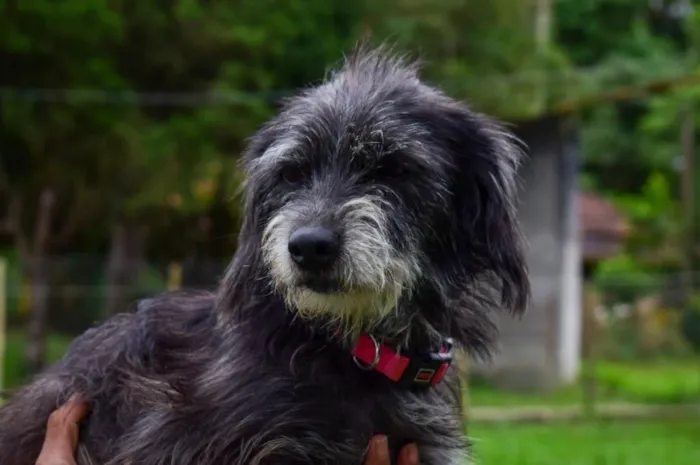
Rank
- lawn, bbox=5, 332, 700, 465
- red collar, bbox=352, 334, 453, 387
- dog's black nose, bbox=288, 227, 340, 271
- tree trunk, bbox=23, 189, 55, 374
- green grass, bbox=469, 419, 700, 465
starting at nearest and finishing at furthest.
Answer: dog's black nose, bbox=288, 227, 340, 271
red collar, bbox=352, 334, 453, 387
green grass, bbox=469, 419, 700, 465
lawn, bbox=5, 332, 700, 465
tree trunk, bbox=23, 189, 55, 374

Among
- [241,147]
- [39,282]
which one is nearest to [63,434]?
[241,147]

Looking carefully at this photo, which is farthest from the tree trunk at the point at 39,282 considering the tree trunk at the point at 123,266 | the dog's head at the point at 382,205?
the dog's head at the point at 382,205

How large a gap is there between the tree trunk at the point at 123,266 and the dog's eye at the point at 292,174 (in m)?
9.71

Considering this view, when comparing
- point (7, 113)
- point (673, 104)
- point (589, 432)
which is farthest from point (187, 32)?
point (589, 432)

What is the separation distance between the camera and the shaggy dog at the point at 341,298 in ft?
10.7

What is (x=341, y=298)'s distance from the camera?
327 cm

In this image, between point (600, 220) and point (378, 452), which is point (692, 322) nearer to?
point (378, 452)

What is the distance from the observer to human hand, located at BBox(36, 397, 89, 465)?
138 inches

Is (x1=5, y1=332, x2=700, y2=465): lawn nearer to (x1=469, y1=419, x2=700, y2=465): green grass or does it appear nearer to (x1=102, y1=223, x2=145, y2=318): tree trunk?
(x1=469, y1=419, x2=700, y2=465): green grass

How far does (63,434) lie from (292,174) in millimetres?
1137

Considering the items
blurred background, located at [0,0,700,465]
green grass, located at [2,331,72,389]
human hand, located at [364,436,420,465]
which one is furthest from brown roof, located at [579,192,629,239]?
human hand, located at [364,436,420,465]

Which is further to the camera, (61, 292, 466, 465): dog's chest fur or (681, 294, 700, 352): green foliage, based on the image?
(681, 294, 700, 352): green foliage

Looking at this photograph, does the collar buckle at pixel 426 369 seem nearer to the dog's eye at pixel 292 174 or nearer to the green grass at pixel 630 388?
the dog's eye at pixel 292 174

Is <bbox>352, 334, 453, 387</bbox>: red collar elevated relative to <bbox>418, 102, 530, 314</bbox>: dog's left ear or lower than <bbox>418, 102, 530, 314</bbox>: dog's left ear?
lower
